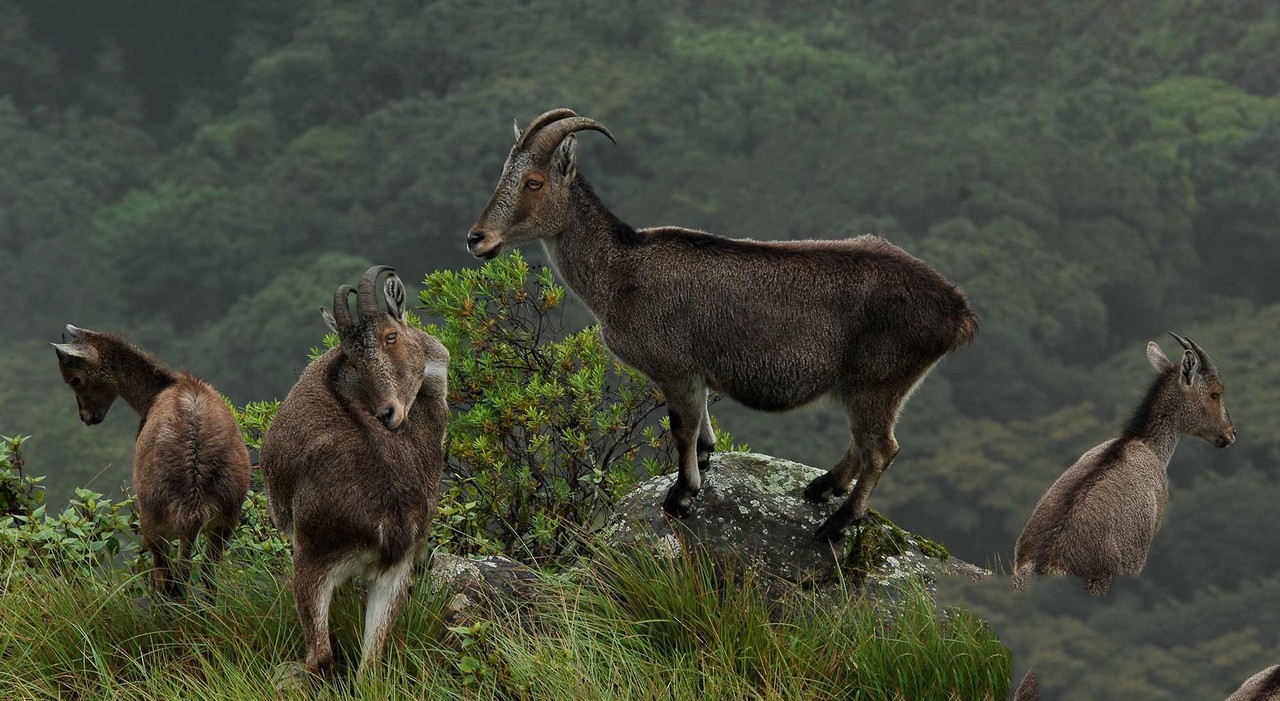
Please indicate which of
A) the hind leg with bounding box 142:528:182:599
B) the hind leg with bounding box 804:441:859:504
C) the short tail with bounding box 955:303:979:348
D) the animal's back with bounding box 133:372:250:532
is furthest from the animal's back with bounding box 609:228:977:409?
the hind leg with bounding box 142:528:182:599

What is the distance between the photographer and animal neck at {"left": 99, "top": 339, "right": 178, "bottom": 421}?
26.7ft

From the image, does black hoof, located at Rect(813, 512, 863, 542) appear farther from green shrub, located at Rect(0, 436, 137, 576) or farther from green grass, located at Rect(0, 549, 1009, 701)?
green shrub, located at Rect(0, 436, 137, 576)

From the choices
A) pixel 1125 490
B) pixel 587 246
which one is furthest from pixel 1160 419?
pixel 587 246

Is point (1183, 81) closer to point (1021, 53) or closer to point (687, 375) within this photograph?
point (1021, 53)

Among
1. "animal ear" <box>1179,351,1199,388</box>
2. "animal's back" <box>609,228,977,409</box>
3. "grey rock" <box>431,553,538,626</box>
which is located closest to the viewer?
"grey rock" <box>431,553,538,626</box>

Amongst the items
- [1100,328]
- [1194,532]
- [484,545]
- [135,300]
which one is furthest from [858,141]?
[484,545]

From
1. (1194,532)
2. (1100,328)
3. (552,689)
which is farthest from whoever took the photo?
(1100,328)

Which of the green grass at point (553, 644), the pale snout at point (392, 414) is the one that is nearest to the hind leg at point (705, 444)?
the green grass at point (553, 644)

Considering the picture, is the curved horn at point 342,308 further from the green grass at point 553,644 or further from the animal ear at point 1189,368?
the animal ear at point 1189,368

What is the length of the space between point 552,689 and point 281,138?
67.3m

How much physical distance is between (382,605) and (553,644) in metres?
0.76

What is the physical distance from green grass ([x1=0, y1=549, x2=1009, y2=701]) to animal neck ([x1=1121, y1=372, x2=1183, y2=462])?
2.00 m

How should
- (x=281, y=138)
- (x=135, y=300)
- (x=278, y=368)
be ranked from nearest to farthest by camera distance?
(x=278, y=368) < (x=135, y=300) < (x=281, y=138)

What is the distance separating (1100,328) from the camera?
2242 inches
